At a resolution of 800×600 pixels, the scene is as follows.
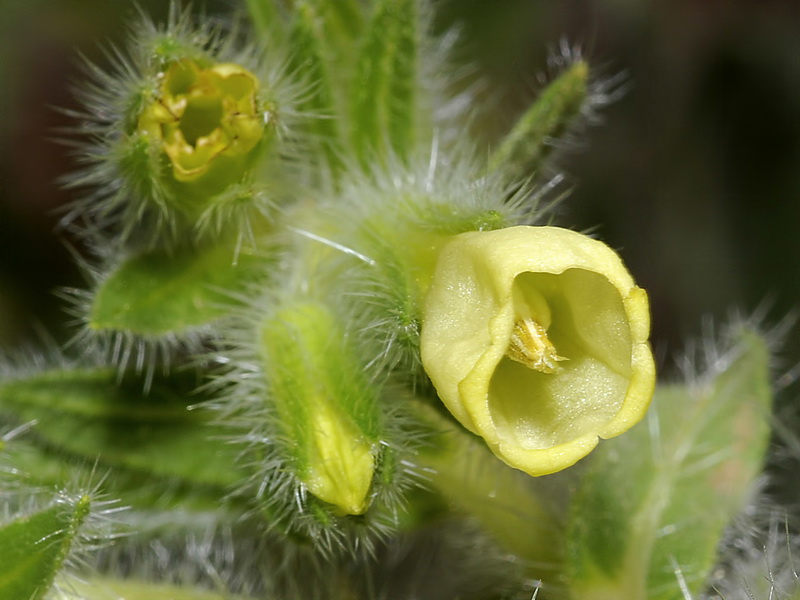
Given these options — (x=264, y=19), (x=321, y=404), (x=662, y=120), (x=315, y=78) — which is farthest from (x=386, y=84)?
(x=662, y=120)

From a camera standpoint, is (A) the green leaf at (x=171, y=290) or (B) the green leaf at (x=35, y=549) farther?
(A) the green leaf at (x=171, y=290)

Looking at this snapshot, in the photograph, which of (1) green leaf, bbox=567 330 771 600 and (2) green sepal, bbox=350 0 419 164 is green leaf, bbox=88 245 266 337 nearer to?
(2) green sepal, bbox=350 0 419 164

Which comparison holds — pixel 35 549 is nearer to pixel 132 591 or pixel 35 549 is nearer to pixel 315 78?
pixel 132 591

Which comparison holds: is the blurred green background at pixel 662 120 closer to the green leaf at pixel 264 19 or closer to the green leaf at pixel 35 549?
the green leaf at pixel 264 19

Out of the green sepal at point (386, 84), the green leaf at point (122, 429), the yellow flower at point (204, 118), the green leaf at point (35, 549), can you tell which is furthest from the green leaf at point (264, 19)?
the green leaf at point (35, 549)

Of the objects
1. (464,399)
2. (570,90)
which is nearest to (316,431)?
(464,399)

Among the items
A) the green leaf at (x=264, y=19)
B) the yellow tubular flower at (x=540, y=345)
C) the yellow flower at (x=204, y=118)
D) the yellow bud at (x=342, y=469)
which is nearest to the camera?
the yellow tubular flower at (x=540, y=345)
